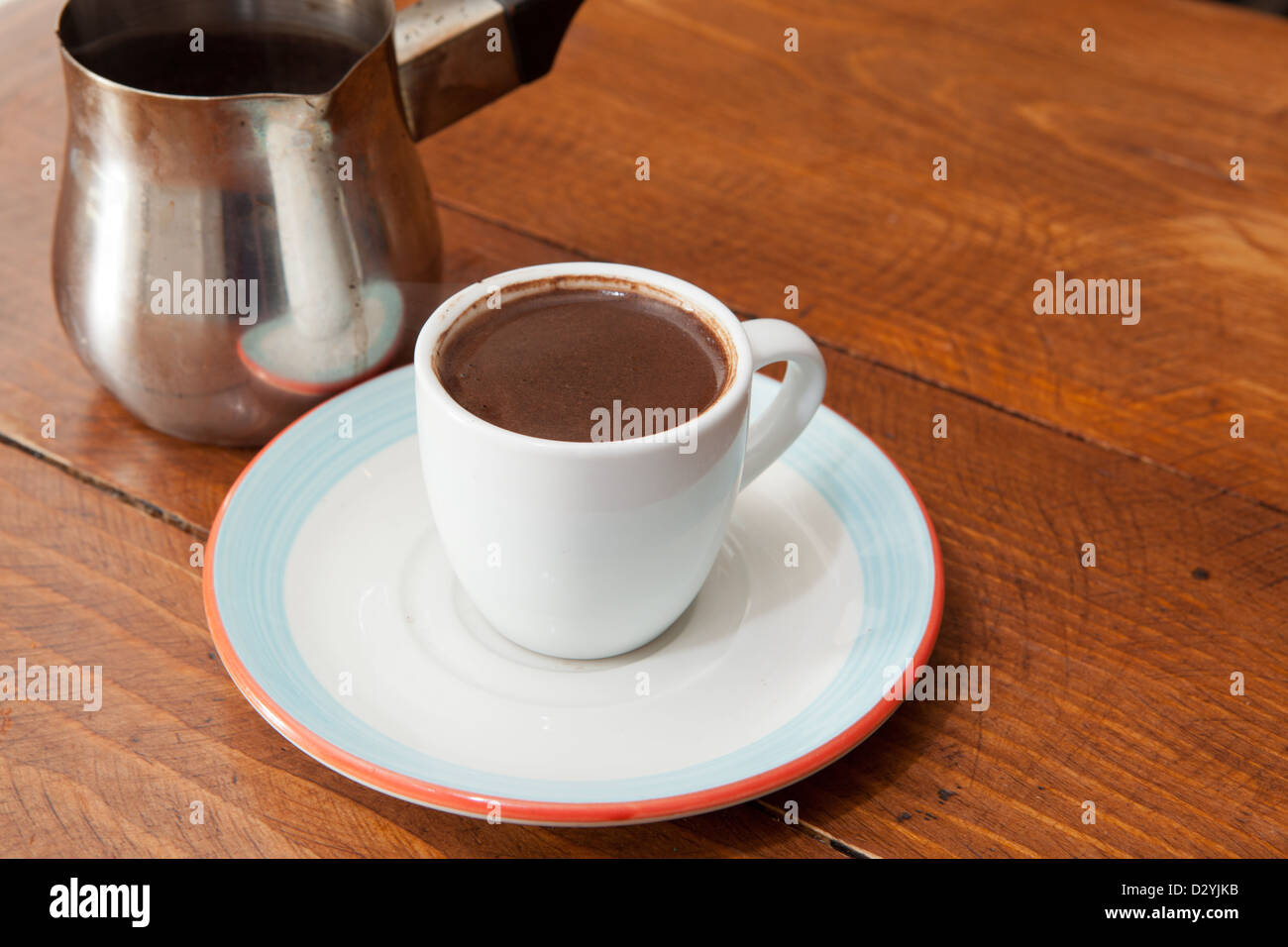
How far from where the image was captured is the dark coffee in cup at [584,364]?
2.14ft

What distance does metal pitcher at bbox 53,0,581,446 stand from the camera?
724 millimetres

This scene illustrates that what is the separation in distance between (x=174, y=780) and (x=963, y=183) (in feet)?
2.73

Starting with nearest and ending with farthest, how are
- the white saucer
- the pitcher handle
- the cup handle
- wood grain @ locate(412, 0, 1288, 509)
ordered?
1. the white saucer
2. the cup handle
3. the pitcher handle
4. wood grain @ locate(412, 0, 1288, 509)

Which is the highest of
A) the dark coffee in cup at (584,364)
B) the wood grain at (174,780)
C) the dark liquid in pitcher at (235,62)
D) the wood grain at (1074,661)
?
the dark liquid in pitcher at (235,62)

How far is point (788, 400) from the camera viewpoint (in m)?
0.75

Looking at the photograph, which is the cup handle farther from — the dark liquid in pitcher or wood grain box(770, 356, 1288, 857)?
the dark liquid in pitcher

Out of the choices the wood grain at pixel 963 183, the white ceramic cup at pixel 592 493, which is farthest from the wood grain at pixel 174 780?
the wood grain at pixel 963 183

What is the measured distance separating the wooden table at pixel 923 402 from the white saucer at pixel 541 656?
0.04 m

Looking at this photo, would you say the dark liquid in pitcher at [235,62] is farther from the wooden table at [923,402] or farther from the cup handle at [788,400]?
the cup handle at [788,400]

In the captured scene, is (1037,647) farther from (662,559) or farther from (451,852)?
(451,852)

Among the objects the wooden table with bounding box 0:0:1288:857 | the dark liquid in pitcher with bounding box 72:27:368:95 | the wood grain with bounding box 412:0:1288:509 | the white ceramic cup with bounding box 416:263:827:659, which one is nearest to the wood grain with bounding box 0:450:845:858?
the wooden table with bounding box 0:0:1288:857

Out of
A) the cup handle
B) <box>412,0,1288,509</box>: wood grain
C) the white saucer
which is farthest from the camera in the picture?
<box>412,0,1288,509</box>: wood grain

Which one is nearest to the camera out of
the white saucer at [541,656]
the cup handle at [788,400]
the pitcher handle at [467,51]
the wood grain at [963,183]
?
the white saucer at [541,656]

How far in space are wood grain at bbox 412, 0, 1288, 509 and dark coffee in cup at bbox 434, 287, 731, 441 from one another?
0.28 meters
